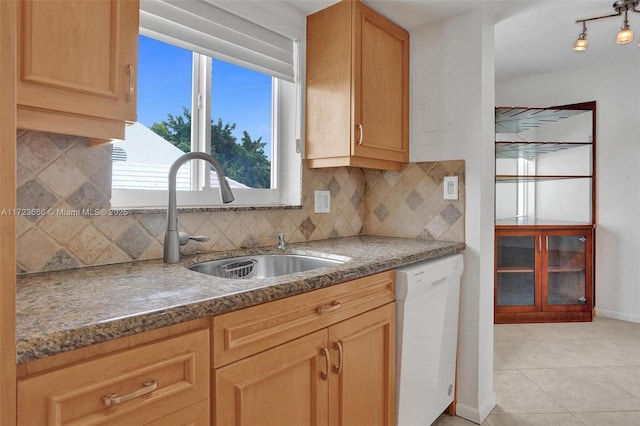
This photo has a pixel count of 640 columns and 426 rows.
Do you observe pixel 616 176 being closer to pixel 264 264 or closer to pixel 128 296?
pixel 264 264

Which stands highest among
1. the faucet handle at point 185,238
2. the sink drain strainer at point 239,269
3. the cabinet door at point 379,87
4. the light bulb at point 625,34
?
the light bulb at point 625,34

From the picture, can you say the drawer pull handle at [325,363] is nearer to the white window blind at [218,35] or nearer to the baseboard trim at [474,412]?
the baseboard trim at [474,412]

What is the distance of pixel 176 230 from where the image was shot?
1.40 meters

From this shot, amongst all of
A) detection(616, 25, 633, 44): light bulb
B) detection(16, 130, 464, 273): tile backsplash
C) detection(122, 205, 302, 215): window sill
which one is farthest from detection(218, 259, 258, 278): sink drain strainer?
detection(616, 25, 633, 44): light bulb

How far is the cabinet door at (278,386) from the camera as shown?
0.96m

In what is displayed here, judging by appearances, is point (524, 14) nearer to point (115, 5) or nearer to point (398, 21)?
point (398, 21)

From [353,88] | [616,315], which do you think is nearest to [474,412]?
[353,88]

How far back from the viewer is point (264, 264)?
174 cm

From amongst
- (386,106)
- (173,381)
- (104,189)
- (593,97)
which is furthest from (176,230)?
(593,97)

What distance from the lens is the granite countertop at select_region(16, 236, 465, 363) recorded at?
70 cm

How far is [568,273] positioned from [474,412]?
2.20 m

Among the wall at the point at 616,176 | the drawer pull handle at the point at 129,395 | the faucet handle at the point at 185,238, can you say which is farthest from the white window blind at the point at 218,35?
the wall at the point at 616,176

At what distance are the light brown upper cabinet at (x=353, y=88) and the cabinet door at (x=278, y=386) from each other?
1.05 metres

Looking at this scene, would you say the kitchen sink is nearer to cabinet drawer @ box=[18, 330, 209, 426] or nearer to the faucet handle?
the faucet handle
